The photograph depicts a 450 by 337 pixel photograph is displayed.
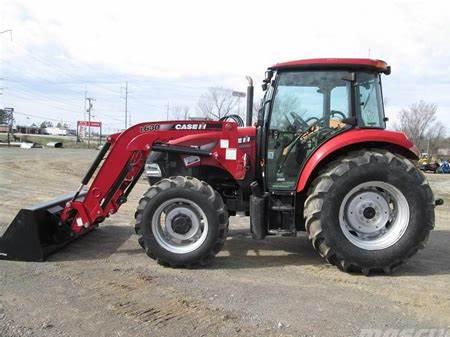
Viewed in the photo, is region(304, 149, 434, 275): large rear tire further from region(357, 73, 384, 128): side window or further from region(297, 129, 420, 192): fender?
region(357, 73, 384, 128): side window

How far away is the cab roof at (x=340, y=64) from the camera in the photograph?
221 inches

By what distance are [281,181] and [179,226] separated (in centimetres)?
135

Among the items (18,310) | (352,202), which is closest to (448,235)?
(352,202)

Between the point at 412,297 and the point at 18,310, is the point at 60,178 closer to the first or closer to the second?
the point at 18,310

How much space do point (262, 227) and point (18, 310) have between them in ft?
9.03

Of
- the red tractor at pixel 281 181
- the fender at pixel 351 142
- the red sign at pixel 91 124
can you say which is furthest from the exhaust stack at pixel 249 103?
the red sign at pixel 91 124

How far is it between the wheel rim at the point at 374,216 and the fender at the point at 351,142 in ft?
1.64

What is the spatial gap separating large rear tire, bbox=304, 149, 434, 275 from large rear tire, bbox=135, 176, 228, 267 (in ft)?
3.45

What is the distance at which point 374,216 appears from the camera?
5582mm

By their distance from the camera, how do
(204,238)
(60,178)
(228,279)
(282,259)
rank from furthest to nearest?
(60,178)
(282,259)
(204,238)
(228,279)

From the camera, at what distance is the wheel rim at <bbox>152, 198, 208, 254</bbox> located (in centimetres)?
556

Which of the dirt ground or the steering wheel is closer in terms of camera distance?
the dirt ground

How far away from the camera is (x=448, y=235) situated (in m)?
7.73

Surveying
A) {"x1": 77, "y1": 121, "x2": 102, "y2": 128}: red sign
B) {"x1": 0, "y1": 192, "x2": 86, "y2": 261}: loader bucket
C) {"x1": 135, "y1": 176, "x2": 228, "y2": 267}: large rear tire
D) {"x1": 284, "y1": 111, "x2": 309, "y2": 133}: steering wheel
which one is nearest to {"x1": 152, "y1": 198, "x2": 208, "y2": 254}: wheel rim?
{"x1": 135, "y1": 176, "x2": 228, "y2": 267}: large rear tire
